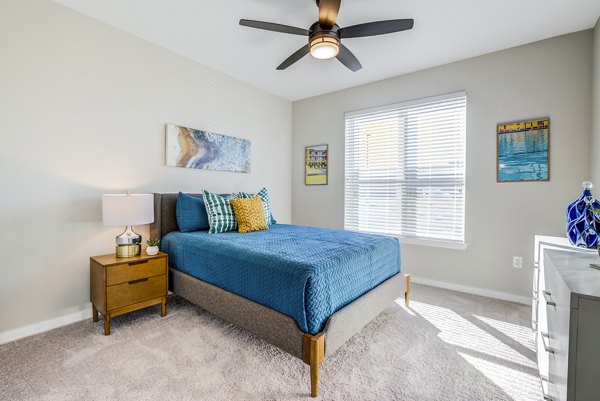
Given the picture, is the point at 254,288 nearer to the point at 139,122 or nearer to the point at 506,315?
the point at 139,122

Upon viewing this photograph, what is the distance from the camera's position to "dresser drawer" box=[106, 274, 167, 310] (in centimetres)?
213

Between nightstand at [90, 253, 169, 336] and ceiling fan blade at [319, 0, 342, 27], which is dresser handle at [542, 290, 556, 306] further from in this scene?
nightstand at [90, 253, 169, 336]

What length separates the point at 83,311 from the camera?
94.8 inches

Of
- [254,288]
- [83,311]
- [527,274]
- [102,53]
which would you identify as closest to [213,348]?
[254,288]

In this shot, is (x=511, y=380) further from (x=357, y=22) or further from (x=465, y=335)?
(x=357, y=22)

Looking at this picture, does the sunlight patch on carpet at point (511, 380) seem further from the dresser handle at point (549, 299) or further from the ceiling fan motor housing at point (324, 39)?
the ceiling fan motor housing at point (324, 39)

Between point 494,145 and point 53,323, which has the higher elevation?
point 494,145

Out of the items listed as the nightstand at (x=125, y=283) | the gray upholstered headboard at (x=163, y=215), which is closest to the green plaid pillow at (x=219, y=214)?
the gray upholstered headboard at (x=163, y=215)

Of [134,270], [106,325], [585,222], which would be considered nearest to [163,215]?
[134,270]

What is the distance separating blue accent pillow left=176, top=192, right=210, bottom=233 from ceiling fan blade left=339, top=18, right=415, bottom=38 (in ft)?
6.88

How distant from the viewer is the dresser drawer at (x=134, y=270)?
2131 millimetres

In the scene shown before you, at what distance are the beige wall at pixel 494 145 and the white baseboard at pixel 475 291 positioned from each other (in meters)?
0.04

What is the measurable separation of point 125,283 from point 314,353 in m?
1.67

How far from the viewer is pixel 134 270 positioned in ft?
7.39
